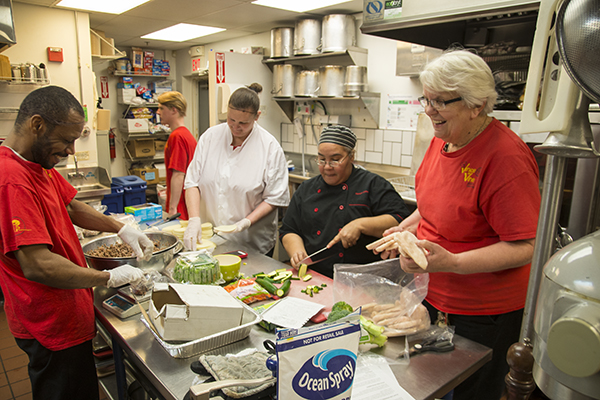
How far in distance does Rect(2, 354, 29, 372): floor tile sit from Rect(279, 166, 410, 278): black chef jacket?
2420mm

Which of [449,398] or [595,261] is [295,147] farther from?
[595,261]

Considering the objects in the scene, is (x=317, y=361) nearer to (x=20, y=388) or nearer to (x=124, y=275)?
(x=124, y=275)

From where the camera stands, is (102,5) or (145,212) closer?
(145,212)

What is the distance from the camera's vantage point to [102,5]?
459 centimetres

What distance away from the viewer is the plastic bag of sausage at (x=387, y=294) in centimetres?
148

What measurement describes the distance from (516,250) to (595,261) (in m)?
1.11

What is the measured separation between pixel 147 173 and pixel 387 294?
6680 millimetres

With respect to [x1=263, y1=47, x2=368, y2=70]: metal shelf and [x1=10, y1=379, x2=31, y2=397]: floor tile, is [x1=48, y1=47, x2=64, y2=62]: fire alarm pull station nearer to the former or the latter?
[x1=263, y1=47, x2=368, y2=70]: metal shelf

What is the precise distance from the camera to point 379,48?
4.54 m

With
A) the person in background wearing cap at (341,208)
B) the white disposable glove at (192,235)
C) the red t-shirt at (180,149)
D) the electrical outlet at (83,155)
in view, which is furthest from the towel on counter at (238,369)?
the electrical outlet at (83,155)

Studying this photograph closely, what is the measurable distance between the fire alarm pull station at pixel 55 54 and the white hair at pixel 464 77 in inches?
186

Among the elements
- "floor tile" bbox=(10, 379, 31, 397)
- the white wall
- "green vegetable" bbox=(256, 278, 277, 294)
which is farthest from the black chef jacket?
the white wall

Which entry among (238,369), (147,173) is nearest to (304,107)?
(147,173)

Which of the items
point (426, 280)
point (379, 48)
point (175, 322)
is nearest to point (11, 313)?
point (175, 322)
